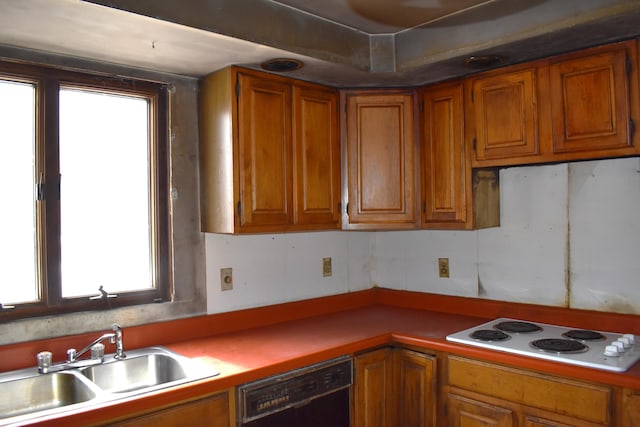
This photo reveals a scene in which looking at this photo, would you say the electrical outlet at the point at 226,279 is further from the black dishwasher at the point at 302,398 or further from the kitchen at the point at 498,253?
the black dishwasher at the point at 302,398

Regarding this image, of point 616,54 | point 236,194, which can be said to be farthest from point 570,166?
point 236,194

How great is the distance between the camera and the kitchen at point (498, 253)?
230 cm

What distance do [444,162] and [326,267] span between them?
0.93m

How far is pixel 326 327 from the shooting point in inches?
101

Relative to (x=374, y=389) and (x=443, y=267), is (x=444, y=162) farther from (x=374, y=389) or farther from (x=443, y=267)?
(x=374, y=389)

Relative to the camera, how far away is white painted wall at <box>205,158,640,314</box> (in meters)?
2.31

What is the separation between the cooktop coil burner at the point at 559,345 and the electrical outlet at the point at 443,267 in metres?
0.81

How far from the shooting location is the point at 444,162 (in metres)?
2.58

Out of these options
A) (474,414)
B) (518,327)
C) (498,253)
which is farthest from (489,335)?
(498,253)

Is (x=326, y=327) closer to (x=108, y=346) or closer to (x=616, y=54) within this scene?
(x=108, y=346)

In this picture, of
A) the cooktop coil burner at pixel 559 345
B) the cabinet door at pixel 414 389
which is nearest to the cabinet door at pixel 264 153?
the cabinet door at pixel 414 389

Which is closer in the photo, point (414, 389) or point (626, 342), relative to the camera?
point (626, 342)

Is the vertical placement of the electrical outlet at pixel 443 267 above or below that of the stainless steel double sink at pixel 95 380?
above

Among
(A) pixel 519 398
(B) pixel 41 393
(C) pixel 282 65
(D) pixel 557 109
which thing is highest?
(C) pixel 282 65
